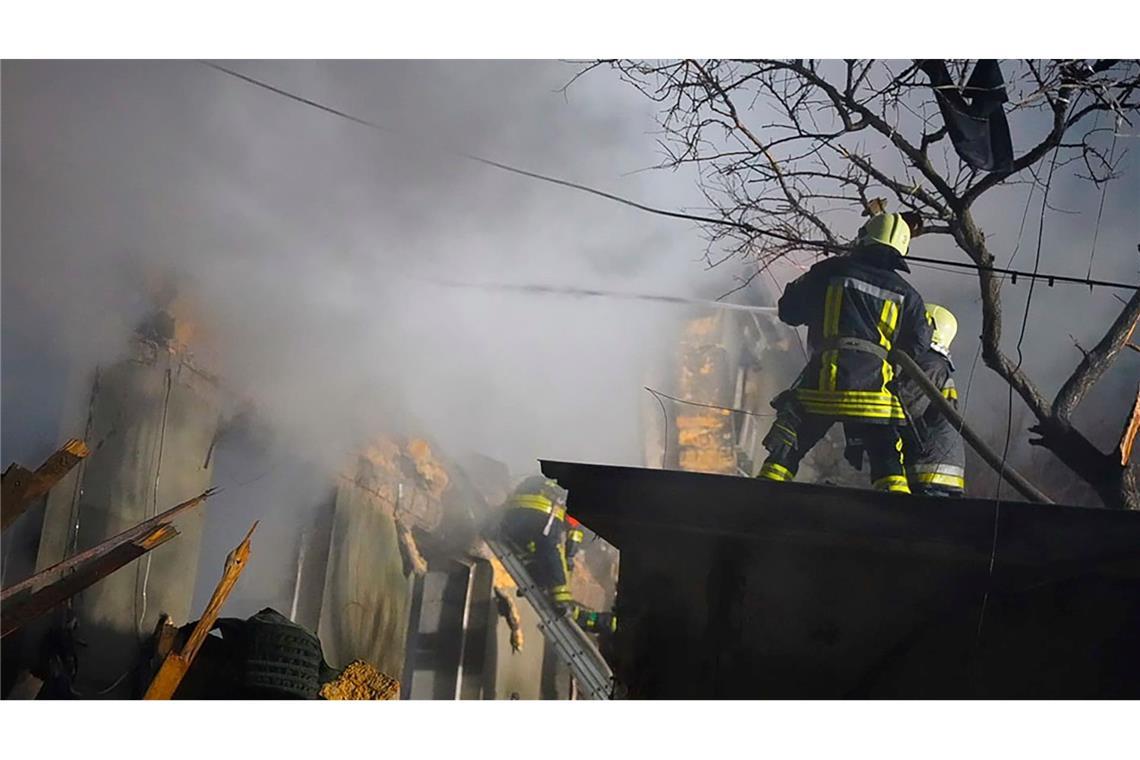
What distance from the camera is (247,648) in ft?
8.87

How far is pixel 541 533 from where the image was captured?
2787 millimetres

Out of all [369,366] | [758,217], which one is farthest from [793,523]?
[369,366]

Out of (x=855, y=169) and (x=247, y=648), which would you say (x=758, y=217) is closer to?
(x=855, y=169)

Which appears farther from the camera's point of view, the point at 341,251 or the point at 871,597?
the point at 341,251

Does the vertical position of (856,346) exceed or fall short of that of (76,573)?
it exceeds it

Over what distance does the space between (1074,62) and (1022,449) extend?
3.19ft

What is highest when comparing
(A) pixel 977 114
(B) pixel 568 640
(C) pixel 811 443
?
(A) pixel 977 114

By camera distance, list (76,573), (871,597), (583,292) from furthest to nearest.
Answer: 1. (583,292)
2. (76,573)
3. (871,597)

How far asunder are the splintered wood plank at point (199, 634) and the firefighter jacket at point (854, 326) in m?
1.41

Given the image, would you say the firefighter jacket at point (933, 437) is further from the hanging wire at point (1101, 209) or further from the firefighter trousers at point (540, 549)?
the firefighter trousers at point (540, 549)

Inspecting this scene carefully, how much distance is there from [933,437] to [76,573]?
6.90 ft

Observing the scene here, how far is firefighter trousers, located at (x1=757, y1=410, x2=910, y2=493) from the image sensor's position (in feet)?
9.18

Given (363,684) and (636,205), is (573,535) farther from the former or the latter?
(636,205)

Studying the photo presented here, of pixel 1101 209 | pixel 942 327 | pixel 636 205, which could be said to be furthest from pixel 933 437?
Answer: pixel 636 205
